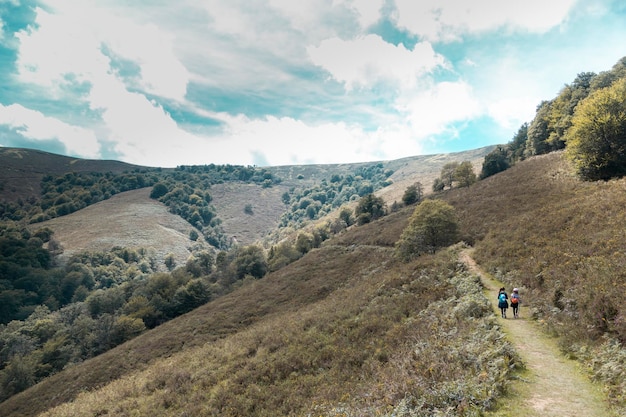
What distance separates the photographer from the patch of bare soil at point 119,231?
146625 millimetres

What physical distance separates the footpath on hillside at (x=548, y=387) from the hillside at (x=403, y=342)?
0.47 m

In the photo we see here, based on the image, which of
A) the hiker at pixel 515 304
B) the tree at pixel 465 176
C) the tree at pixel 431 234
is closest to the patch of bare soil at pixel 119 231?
the tree at pixel 465 176

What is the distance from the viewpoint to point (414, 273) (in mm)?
30078

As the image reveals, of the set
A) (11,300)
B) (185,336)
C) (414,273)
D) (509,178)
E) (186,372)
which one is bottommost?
(11,300)

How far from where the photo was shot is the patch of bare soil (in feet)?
481

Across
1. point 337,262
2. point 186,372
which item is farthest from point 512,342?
point 337,262

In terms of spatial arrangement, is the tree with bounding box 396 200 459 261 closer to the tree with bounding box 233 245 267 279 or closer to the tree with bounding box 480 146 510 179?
the tree with bounding box 233 245 267 279

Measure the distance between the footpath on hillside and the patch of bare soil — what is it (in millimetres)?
160237

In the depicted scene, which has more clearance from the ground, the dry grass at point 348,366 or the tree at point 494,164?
the tree at point 494,164

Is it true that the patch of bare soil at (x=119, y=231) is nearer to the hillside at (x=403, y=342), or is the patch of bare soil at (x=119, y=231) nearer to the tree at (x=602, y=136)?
the hillside at (x=403, y=342)

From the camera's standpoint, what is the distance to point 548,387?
988 centimetres

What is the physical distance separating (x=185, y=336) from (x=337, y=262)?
27530mm

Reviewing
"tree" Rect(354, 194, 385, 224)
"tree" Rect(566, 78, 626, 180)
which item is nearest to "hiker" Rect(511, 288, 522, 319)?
"tree" Rect(566, 78, 626, 180)

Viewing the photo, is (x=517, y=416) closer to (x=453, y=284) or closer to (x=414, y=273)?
(x=453, y=284)
